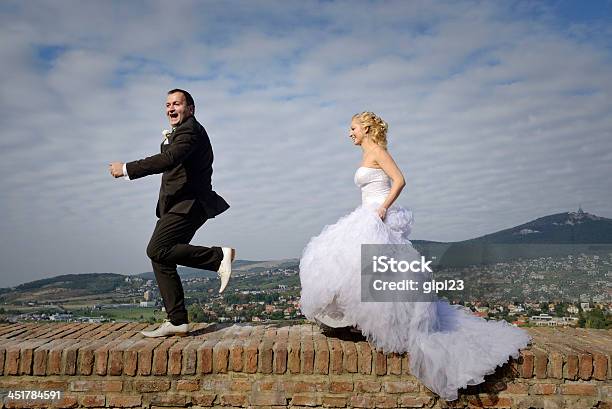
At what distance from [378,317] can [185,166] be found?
7.17ft

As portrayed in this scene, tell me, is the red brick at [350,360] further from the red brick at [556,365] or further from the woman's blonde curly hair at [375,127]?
the woman's blonde curly hair at [375,127]

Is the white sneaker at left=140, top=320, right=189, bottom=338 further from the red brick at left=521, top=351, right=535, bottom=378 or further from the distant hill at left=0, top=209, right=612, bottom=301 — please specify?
the distant hill at left=0, top=209, right=612, bottom=301

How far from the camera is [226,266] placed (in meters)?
4.38

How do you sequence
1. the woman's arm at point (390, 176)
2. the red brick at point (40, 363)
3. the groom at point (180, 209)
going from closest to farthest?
the red brick at point (40, 363) < the woman's arm at point (390, 176) < the groom at point (180, 209)

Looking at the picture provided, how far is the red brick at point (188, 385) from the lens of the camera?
362cm

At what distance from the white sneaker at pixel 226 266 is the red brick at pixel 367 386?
4.91 feet

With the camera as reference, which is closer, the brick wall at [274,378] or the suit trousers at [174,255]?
the brick wall at [274,378]

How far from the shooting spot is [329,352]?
357 cm

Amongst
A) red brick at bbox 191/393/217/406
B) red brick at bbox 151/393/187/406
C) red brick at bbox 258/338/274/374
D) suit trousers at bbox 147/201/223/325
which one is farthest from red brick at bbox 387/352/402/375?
suit trousers at bbox 147/201/223/325

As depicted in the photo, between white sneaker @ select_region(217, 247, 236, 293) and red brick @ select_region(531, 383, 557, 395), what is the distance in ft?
8.65

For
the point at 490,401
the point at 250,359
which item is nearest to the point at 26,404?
the point at 250,359

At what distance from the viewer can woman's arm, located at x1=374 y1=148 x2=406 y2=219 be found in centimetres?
397

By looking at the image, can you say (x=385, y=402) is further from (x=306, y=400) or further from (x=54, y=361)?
(x=54, y=361)

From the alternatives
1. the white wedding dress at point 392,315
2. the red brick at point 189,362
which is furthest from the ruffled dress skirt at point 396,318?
the red brick at point 189,362
